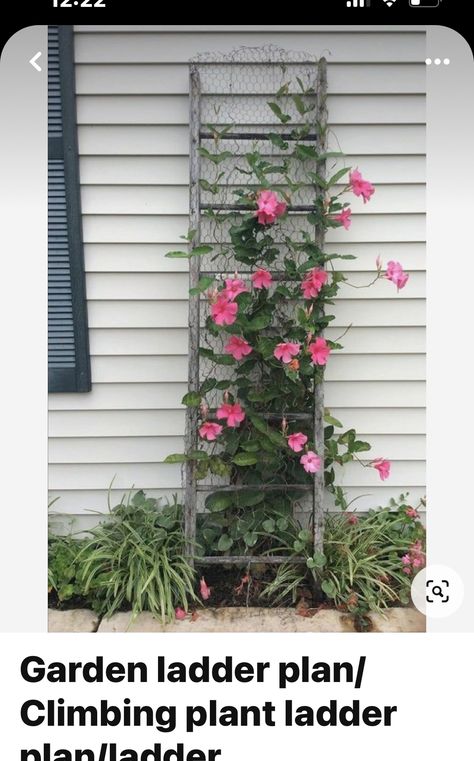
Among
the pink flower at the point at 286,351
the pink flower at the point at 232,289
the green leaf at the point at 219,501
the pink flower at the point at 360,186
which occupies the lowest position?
the green leaf at the point at 219,501

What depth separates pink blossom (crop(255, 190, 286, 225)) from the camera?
2219mm

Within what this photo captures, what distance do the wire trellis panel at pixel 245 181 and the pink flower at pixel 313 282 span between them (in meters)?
0.10

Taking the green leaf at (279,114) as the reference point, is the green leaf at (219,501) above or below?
below

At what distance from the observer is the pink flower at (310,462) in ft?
7.65

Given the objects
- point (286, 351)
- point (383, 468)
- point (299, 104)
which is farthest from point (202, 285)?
point (383, 468)

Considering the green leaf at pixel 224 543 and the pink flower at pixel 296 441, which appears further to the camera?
the green leaf at pixel 224 543

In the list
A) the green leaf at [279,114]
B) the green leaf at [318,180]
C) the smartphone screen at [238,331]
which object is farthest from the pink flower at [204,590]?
the green leaf at [279,114]

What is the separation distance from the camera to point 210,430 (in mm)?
2342

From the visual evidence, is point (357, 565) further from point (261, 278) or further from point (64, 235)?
point (64, 235)

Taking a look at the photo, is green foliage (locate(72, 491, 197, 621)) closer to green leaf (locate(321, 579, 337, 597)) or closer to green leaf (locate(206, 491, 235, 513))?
green leaf (locate(206, 491, 235, 513))

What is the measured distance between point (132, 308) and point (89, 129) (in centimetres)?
63

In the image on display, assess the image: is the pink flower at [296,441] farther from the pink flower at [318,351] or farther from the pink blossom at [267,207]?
the pink blossom at [267,207]

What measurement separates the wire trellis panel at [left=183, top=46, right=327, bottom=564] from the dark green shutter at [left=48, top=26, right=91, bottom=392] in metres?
0.42

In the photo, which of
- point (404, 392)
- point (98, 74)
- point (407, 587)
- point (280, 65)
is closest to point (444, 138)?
point (280, 65)
